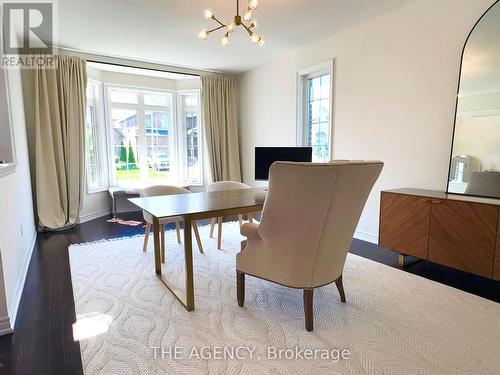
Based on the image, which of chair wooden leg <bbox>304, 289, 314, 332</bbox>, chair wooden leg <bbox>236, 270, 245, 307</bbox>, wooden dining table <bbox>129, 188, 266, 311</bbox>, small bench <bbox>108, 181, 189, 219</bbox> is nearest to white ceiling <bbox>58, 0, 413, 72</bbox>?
wooden dining table <bbox>129, 188, 266, 311</bbox>

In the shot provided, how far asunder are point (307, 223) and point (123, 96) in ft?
15.9

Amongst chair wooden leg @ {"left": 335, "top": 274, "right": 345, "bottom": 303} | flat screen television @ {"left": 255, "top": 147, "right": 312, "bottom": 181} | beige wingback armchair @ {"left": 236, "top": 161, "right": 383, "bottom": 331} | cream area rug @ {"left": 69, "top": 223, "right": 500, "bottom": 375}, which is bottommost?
cream area rug @ {"left": 69, "top": 223, "right": 500, "bottom": 375}

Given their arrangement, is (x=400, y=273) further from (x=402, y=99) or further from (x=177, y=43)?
(x=177, y=43)

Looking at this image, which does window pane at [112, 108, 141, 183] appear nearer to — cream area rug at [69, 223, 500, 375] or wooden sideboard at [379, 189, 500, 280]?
cream area rug at [69, 223, 500, 375]

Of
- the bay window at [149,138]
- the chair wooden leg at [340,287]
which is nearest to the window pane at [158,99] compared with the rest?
the bay window at [149,138]

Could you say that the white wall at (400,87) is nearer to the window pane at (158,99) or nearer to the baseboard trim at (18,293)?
the window pane at (158,99)

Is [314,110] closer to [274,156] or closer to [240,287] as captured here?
[274,156]

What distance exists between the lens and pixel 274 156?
11.9ft

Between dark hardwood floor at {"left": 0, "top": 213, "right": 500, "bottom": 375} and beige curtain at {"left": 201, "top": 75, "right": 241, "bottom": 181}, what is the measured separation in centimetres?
229

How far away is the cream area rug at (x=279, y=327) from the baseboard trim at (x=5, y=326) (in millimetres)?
356

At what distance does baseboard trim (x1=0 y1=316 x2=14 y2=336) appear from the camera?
1.73 meters

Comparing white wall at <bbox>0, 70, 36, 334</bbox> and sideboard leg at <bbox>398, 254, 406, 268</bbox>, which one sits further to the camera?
sideboard leg at <bbox>398, 254, 406, 268</bbox>

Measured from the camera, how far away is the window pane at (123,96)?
16.9 ft

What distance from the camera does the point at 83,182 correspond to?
14.1ft
